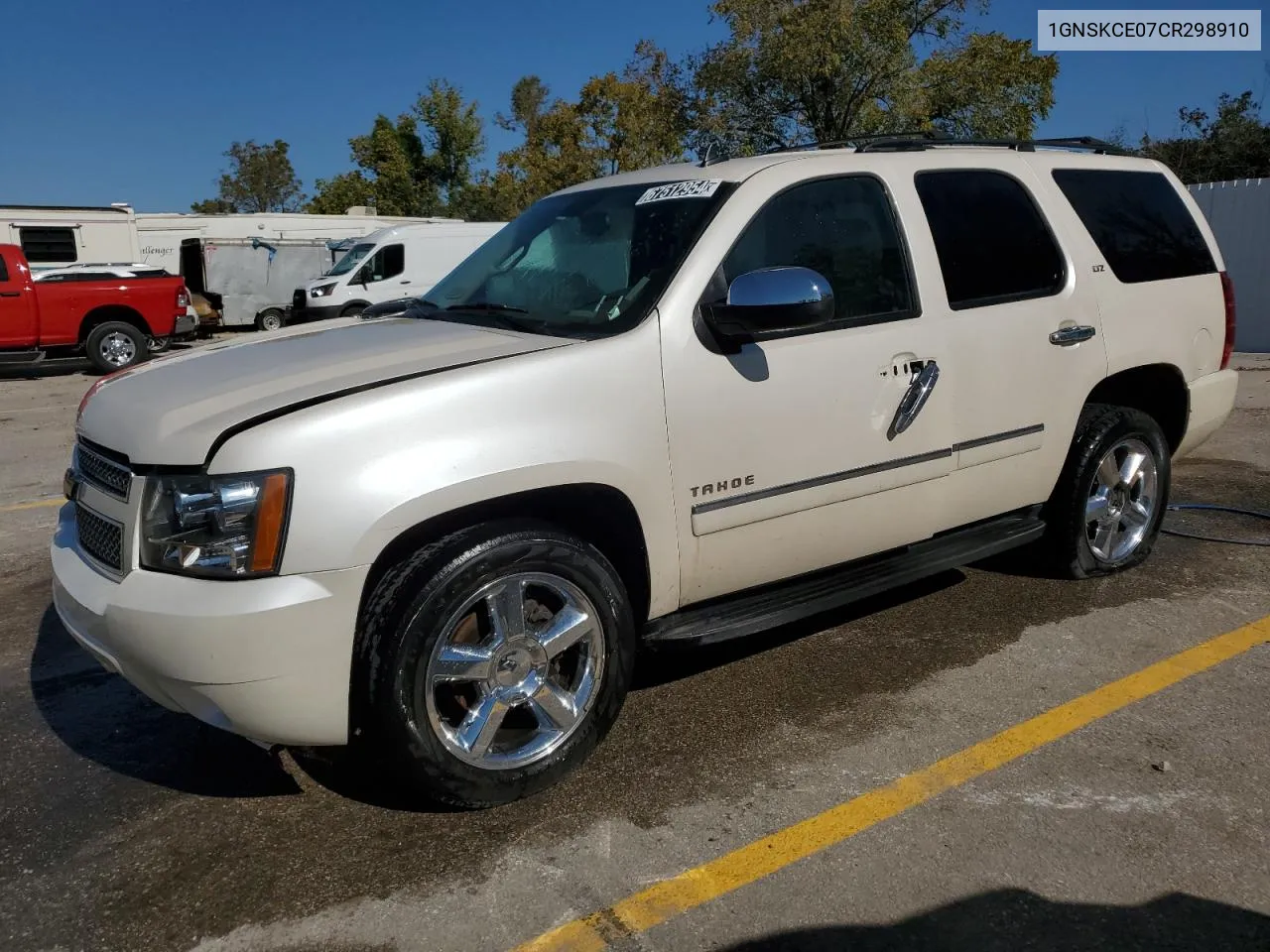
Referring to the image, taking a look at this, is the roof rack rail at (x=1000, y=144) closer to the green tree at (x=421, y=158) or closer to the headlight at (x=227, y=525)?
the headlight at (x=227, y=525)

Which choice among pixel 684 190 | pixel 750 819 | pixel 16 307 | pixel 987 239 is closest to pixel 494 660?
pixel 750 819

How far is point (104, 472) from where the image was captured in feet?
9.76

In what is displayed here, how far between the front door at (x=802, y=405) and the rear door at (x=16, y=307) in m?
15.3

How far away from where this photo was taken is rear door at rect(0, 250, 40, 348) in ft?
50.3

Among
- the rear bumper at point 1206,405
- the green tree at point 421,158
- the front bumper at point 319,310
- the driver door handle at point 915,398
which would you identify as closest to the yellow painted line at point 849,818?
the driver door handle at point 915,398

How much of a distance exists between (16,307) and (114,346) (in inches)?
56.3

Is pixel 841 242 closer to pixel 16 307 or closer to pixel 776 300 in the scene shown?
pixel 776 300

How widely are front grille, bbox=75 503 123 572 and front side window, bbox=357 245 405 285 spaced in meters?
17.4

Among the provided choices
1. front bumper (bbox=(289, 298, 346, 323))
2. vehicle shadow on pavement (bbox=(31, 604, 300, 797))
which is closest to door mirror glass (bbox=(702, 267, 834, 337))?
vehicle shadow on pavement (bbox=(31, 604, 300, 797))

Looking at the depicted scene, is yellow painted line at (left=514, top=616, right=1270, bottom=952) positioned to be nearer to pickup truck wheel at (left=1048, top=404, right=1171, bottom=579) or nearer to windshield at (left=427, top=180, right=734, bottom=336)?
pickup truck wheel at (left=1048, top=404, right=1171, bottom=579)

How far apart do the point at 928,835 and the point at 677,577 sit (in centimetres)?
104

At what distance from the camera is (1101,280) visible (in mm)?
4449

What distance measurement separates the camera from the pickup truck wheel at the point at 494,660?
2.73 metres

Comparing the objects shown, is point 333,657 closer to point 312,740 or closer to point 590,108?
point 312,740
